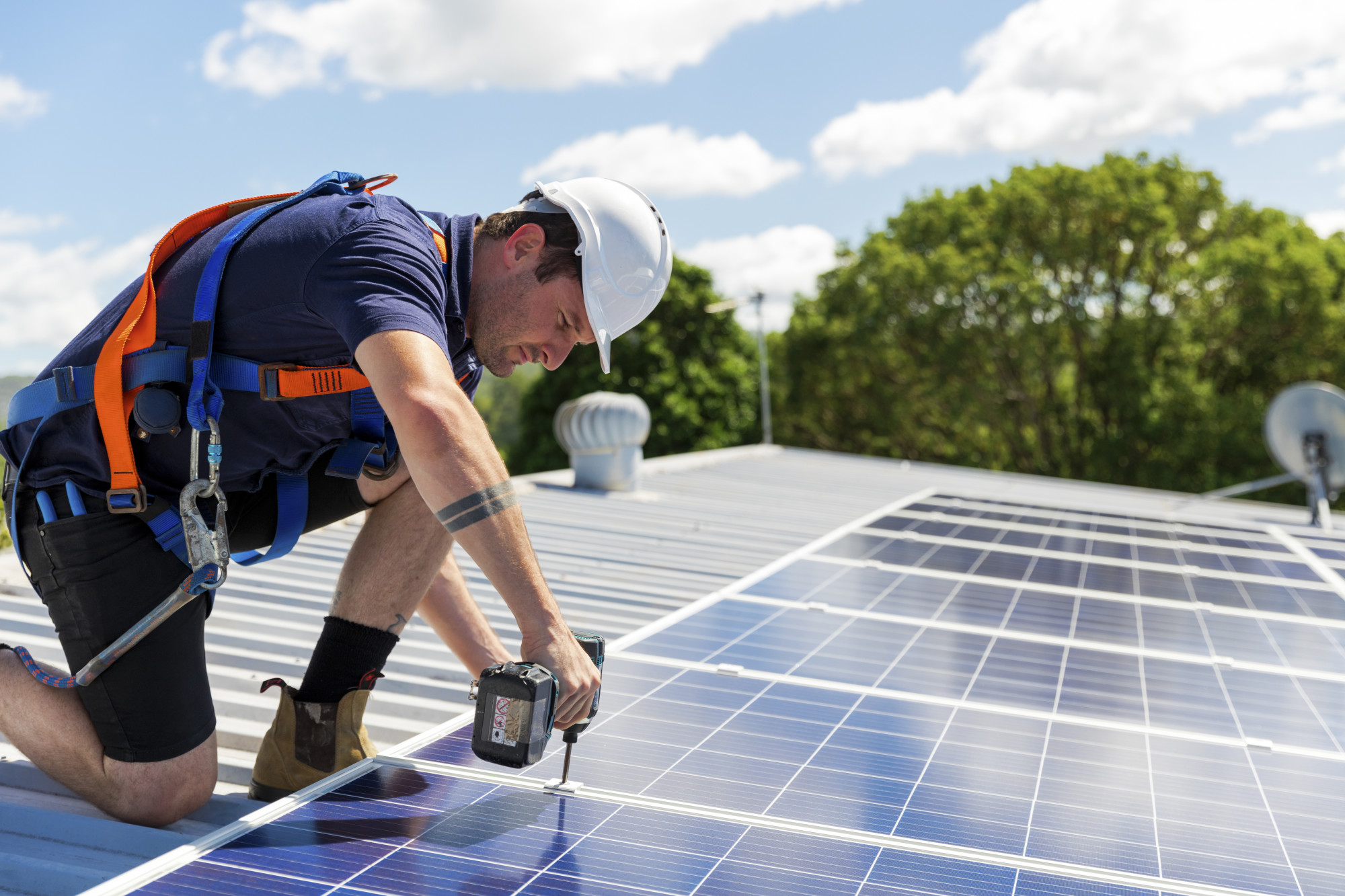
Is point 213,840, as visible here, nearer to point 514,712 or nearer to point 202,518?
point 514,712

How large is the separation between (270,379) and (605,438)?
8.02 m

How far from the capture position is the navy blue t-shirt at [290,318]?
104 inches

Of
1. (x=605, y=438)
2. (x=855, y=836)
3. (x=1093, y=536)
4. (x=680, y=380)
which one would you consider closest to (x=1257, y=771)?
(x=855, y=836)

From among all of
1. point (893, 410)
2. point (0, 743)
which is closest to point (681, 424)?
point (893, 410)

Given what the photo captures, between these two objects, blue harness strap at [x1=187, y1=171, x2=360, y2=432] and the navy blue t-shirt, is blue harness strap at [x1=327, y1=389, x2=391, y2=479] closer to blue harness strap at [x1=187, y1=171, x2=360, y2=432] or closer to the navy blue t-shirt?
the navy blue t-shirt

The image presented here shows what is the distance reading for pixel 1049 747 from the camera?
3564 millimetres

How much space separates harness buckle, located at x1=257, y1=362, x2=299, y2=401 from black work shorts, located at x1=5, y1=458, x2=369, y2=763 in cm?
59

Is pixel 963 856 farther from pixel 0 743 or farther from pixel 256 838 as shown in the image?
pixel 0 743

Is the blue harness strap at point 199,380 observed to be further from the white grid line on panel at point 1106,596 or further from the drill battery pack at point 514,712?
the white grid line on panel at point 1106,596

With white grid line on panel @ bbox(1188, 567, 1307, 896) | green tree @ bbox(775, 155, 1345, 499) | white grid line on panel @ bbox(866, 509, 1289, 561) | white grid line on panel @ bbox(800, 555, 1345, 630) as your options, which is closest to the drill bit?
white grid line on panel @ bbox(1188, 567, 1307, 896)

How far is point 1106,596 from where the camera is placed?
6.70 metres

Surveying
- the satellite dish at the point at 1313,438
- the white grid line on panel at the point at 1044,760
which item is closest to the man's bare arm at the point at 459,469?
the white grid line on panel at the point at 1044,760

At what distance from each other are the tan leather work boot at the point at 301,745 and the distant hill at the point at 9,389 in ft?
3.57

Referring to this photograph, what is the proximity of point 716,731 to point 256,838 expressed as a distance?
4.72 ft
